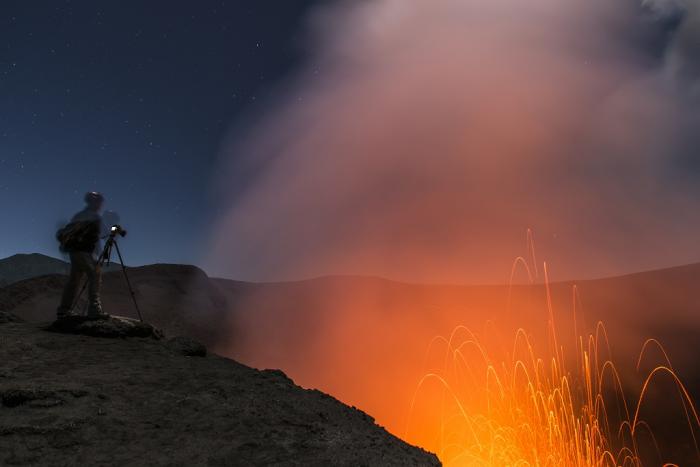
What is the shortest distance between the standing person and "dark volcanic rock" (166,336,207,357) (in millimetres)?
1708

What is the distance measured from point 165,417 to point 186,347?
11.6 ft

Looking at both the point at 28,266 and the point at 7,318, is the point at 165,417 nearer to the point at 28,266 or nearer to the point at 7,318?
the point at 7,318

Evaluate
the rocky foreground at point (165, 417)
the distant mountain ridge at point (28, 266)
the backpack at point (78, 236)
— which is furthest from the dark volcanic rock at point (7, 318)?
the distant mountain ridge at point (28, 266)

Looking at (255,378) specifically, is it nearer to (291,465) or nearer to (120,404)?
(120,404)

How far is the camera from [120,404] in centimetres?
449

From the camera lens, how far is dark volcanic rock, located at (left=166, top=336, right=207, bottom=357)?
7457mm

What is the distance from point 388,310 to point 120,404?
5083 cm

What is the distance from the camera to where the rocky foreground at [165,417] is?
354 cm

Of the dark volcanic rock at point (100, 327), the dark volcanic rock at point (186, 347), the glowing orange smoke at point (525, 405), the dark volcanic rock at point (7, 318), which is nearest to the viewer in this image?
the dark volcanic rock at point (186, 347)

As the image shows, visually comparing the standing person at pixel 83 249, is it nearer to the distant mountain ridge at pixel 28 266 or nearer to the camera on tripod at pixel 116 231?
the camera on tripod at pixel 116 231

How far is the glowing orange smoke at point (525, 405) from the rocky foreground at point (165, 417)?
23.8m

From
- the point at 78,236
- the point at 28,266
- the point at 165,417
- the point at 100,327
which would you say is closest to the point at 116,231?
the point at 78,236

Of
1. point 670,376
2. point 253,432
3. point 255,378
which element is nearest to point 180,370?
point 255,378

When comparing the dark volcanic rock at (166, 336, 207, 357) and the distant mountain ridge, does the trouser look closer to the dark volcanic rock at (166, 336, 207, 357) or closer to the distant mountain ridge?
the dark volcanic rock at (166, 336, 207, 357)
